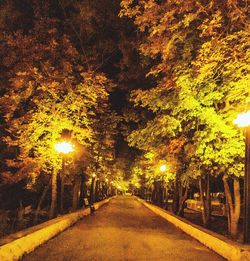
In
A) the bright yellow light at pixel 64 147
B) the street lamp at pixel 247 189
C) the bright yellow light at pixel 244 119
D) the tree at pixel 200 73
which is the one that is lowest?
the street lamp at pixel 247 189

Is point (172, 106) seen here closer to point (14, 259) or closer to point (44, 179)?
point (14, 259)

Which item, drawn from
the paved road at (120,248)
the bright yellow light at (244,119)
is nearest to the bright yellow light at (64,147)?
the paved road at (120,248)

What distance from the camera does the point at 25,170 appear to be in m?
22.8

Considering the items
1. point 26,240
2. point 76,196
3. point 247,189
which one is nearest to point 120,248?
point 26,240

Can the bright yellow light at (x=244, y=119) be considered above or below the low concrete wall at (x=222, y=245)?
above

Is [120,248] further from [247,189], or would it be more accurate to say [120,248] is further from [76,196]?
[76,196]

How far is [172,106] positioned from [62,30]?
46.2 ft

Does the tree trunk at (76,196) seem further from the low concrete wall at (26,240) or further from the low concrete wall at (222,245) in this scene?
the low concrete wall at (222,245)

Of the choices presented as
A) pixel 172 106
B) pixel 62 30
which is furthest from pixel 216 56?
pixel 62 30

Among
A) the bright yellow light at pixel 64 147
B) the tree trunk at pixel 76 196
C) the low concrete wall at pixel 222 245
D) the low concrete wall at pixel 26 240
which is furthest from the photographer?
the tree trunk at pixel 76 196

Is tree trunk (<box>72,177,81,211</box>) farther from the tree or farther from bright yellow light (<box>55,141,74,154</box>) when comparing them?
the tree

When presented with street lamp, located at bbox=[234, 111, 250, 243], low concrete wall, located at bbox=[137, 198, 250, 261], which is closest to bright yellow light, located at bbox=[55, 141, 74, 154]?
low concrete wall, located at bbox=[137, 198, 250, 261]

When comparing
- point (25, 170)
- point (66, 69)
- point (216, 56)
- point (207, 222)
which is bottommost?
point (207, 222)

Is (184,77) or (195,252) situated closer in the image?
(195,252)
